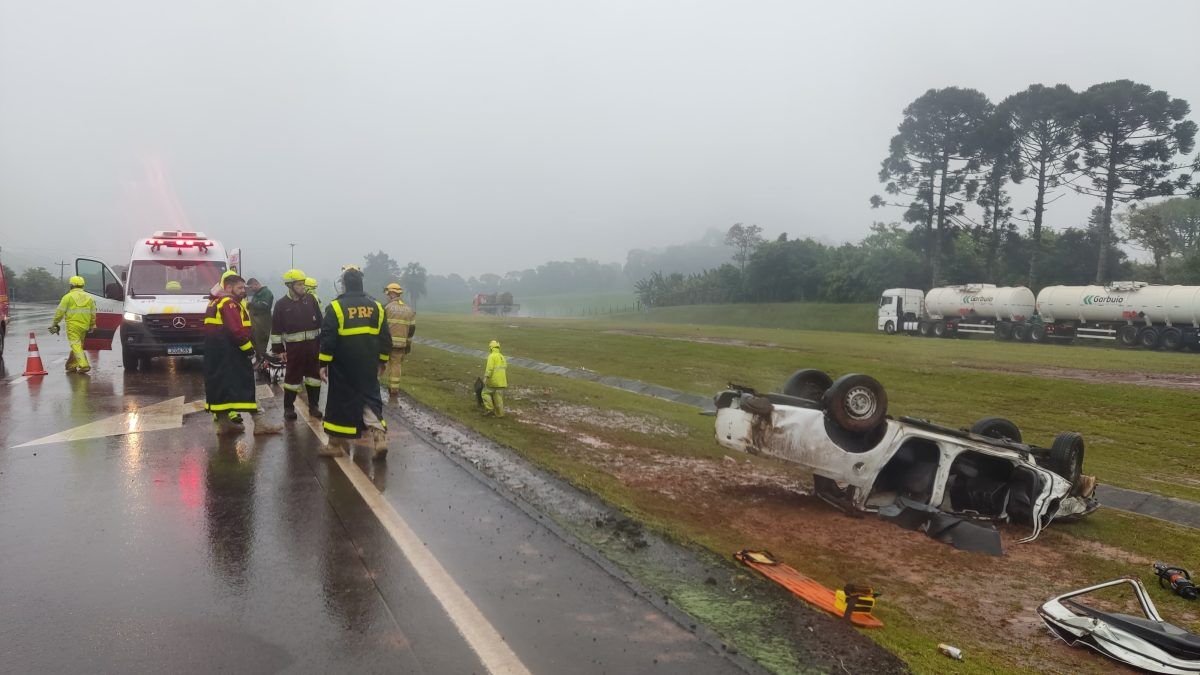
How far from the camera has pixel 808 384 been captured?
8797 millimetres

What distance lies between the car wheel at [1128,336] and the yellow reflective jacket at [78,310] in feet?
143

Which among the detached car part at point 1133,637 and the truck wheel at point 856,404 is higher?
the truck wheel at point 856,404

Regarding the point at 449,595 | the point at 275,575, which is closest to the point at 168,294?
the point at 275,575

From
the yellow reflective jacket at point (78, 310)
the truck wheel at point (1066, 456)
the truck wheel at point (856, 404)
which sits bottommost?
the truck wheel at point (1066, 456)

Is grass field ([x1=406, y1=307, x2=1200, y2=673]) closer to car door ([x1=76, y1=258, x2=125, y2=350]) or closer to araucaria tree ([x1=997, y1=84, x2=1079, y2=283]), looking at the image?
car door ([x1=76, y1=258, x2=125, y2=350])

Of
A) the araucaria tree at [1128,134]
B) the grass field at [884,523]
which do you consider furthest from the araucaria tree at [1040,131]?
the grass field at [884,523]

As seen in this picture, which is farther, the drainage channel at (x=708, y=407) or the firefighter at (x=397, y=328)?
the firefighter at (x=397, y=328)

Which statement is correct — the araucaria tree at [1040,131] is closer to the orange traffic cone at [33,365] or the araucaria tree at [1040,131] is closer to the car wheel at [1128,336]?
the car wheel at [1128,336]

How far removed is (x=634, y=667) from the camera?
3.80m

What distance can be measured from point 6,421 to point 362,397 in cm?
521

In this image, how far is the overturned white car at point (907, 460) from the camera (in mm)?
7480

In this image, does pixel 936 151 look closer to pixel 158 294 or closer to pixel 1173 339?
pixel 1173 339

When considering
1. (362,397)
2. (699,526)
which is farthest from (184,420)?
(699,526)

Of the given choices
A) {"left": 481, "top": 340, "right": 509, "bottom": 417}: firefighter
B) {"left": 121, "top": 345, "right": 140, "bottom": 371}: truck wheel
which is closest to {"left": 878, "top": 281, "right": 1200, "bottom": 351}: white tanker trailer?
{"left": 481, "top": 340, "right": 509, "bottom": 417}: firefighter
